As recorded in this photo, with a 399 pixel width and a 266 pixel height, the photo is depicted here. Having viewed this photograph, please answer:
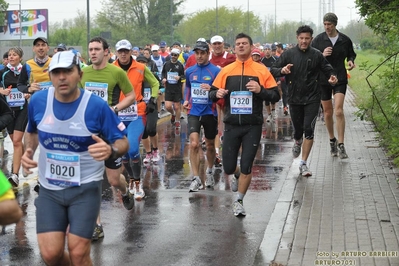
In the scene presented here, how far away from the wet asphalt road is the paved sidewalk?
0.73 ft

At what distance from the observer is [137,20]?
176 feet

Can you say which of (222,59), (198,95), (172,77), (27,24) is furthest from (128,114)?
(27,24)

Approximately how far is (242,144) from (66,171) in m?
3.69

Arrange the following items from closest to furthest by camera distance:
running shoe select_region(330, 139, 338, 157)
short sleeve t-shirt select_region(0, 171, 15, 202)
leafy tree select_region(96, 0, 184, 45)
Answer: short sleeve t-shirt select_region(0, 171, 15, 202) → running shoe select_region(330, 139, 338, 157) → leafy tree select_region(96, 0, 184, 45)

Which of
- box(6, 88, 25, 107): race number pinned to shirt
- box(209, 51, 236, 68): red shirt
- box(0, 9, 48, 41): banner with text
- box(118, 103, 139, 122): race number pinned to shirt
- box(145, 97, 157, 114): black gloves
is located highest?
box(0, 9, 48, 41): banner with text

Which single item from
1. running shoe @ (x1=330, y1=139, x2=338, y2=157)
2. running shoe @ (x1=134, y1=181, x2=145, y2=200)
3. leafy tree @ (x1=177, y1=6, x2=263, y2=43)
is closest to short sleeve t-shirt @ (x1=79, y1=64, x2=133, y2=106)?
running shoe @ (x1=134, y1=181, x2=145, y2=200)

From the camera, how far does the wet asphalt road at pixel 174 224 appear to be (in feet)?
22.9

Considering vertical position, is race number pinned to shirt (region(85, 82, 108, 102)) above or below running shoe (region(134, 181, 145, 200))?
above

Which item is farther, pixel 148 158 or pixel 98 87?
pixel 148 158

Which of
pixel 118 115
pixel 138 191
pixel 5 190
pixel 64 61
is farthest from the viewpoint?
pixel 138 191

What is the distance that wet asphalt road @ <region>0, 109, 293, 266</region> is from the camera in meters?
6.98

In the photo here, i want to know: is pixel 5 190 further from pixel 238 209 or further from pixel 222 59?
pixel 222 59

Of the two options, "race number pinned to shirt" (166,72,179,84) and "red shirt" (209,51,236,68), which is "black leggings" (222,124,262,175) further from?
"race number pinned to shirt" (166,72,179,84)

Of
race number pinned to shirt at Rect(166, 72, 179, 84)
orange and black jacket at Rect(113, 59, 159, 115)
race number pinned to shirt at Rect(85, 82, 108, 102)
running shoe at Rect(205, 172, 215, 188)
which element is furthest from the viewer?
race number pinned to shirt at Rect(166, 72, 179, 84)
